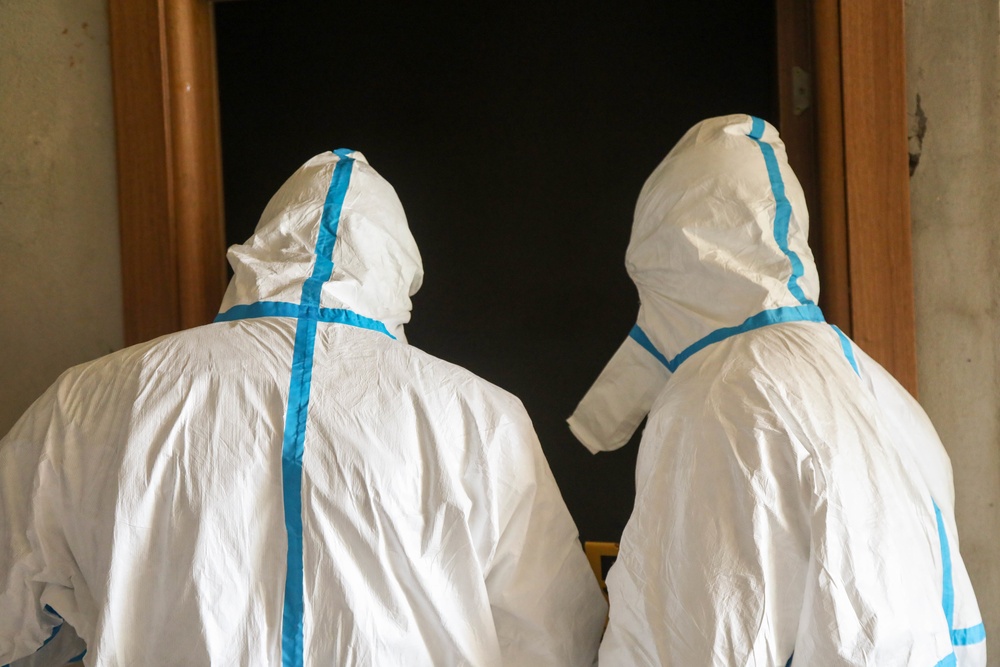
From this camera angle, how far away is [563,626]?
1176mm

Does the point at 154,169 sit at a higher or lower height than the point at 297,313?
higher

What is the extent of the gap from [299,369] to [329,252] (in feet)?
0.59

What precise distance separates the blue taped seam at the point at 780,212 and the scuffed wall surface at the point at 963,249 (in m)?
0.29

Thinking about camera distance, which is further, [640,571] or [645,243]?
[645,243]

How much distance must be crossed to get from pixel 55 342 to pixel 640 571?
113cm

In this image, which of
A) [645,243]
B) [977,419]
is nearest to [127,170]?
[645,243]

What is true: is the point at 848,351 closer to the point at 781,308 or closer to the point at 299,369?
the point at 781,308

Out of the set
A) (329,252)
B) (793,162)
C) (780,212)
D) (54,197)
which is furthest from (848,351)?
(54,197)

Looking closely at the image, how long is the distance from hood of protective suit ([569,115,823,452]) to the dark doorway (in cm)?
44

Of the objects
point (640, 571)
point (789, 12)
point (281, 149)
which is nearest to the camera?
point (640, 571)

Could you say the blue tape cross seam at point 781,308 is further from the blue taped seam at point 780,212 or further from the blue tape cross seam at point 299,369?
the blue tape cross seam at point 299,369

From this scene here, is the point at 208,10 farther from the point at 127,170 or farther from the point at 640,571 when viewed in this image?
the point at 640,571

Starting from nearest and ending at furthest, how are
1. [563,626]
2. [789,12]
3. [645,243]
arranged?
[563,626], [645,243], [789,12]

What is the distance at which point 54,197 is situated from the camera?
1.57m
